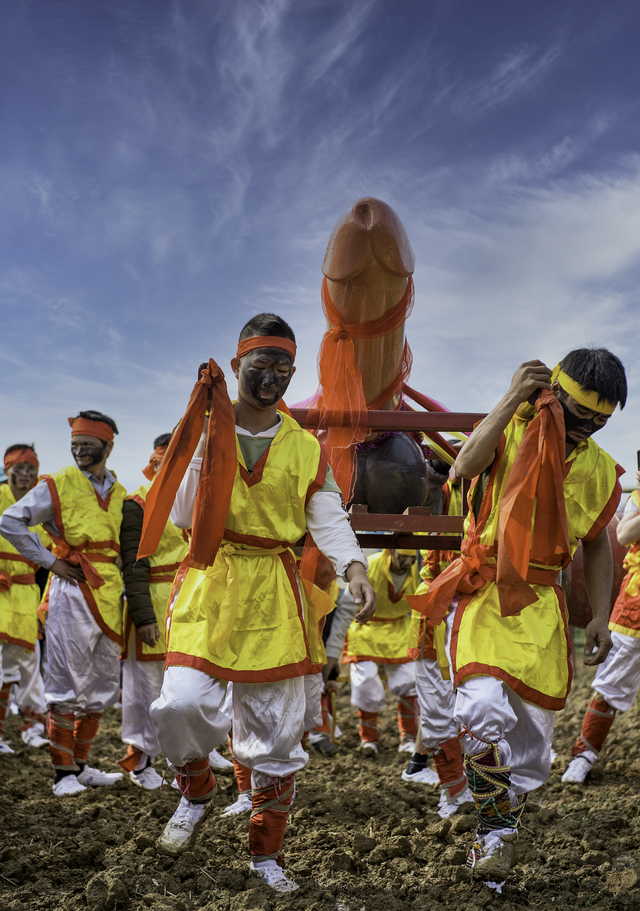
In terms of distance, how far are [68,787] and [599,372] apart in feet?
12.6

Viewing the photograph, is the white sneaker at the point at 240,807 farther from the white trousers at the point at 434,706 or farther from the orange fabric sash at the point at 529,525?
the orange fabric sash at the point at 529,525

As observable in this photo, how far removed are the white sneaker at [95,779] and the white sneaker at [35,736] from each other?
1.70 m

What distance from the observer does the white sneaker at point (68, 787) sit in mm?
4621

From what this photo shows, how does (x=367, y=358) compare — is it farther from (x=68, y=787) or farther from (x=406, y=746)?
(x=406, y=746)

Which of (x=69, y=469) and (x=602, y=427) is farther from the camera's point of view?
(x=69, y=469)

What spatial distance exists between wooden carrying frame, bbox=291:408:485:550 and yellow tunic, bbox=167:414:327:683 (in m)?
0.86

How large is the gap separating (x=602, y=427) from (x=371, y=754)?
4161 mm

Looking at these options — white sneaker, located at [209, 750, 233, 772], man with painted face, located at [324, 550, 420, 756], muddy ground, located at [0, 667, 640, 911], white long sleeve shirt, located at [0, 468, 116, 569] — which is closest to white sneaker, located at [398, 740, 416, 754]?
man with painted face, located at [324, 550, 420, 756]

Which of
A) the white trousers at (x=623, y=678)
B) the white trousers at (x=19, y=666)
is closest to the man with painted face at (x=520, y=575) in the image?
the white trousers at (x=623, y=678)

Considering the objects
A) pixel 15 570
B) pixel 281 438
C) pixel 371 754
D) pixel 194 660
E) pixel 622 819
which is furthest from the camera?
pixel 371 754

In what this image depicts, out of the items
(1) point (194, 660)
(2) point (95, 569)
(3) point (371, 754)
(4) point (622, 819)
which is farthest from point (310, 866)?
(3) point (371, 754)

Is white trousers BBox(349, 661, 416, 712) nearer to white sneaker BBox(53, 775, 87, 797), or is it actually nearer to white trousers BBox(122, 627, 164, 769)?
white trousers BBox(122, 627, 164, 769)

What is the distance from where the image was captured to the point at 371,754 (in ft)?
20.9

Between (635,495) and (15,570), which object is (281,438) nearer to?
(635,495)
